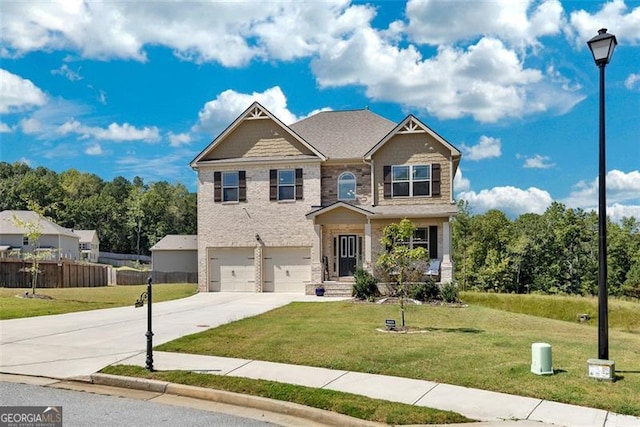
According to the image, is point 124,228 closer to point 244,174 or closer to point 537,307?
point 244,174

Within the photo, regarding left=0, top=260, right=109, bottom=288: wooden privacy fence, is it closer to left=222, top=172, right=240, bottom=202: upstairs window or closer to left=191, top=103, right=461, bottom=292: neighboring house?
left=191, top=103, right=461, bottom=292: neighboring house

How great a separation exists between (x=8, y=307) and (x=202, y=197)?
1068 centimetres

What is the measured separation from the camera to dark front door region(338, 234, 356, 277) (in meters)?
26.1

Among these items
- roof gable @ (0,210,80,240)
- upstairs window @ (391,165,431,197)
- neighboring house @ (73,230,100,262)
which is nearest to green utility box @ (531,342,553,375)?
upstairs window @ (391,165,431,197)

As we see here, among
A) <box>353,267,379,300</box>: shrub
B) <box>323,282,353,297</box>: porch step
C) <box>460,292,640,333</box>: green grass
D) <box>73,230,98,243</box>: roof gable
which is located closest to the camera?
<box>353,267,379,300</box>: shrub

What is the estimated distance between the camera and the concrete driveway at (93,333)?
9156mm

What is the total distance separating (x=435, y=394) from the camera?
23.9 ft

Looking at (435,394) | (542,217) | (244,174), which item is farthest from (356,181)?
(542,217)

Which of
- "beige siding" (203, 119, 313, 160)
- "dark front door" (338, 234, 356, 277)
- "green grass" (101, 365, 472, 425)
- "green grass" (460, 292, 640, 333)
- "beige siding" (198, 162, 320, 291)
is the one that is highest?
"beige siding" (203, 119, 313, 160)

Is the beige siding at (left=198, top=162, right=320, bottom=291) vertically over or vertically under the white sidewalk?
over

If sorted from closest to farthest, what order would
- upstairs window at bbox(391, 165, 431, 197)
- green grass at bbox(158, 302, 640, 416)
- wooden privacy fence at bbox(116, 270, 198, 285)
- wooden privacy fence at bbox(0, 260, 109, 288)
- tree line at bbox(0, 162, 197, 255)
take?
green grass at bbox(158, 302, 640, 416) → upstairs window at bbox(391, 165, 431, 197) → wooden privacy fence at bbox(0, 260, 109, 288) → wooden privacy fence at bbox(116, 270, 198, 285) → tree line at bbox(0, 162, 197, 255)

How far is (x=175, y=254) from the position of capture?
150 ft

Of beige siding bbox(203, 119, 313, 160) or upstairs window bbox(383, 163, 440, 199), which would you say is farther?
beige siding bbox(203, 119, 313, 160)

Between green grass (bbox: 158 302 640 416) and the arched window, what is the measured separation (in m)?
10.6
